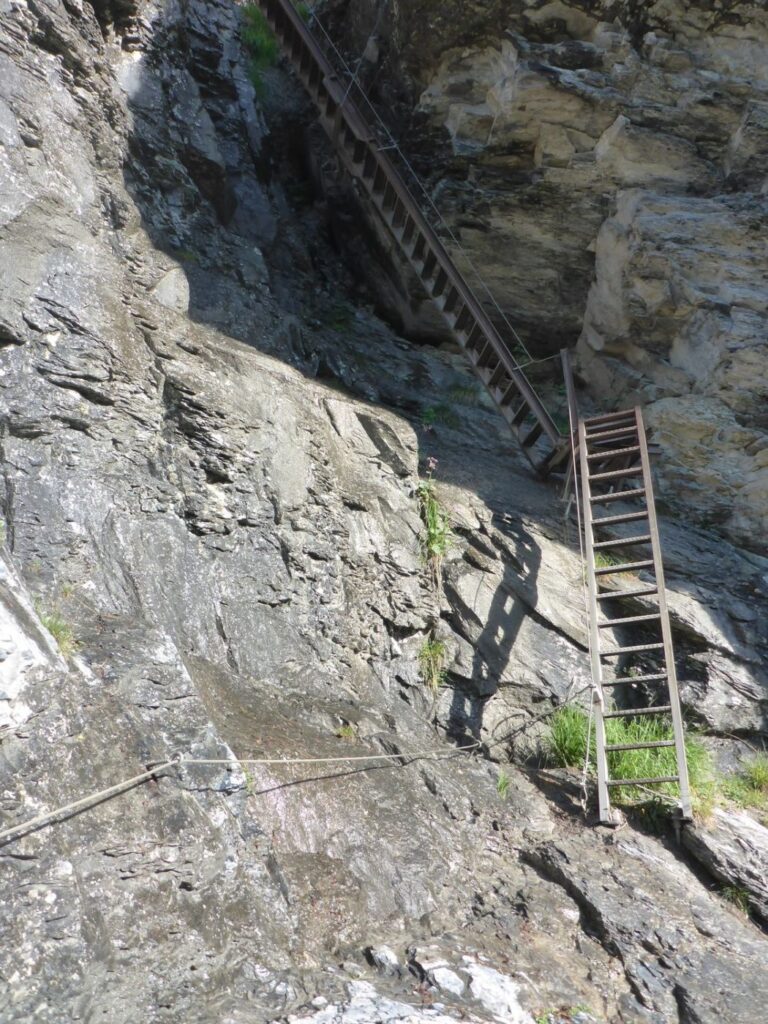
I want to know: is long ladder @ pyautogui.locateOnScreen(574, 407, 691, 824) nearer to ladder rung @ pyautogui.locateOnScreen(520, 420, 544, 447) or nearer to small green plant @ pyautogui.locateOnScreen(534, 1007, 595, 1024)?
ladder rung @ pyautogui.locateOnScreen(520, 420, 544, 447)

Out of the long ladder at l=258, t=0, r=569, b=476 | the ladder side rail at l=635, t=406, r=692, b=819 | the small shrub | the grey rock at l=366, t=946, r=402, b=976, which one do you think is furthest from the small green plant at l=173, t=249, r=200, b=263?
the grey rock at l=366, t=946, r=402, b=976

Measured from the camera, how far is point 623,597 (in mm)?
7570

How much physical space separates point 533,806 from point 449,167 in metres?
7.82

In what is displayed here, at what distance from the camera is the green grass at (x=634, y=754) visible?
612 cm

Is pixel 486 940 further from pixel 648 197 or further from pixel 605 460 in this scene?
pixel 648 197

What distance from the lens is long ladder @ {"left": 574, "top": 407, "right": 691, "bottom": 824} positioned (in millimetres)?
6090

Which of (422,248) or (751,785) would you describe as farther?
(422,248)

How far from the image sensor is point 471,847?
5477mm

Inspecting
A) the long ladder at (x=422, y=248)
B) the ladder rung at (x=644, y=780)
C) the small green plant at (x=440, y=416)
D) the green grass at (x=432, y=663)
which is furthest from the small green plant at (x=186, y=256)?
the ladder rung at (x=644, y=780)

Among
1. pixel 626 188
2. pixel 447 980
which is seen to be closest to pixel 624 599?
pixel 447 980

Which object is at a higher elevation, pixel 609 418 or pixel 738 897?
pixel 609 418

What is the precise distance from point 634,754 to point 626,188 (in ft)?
21.8

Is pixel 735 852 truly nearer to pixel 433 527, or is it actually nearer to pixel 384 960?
pixel 384 960

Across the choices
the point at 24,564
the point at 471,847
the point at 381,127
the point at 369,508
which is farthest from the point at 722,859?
the point at 381,127
